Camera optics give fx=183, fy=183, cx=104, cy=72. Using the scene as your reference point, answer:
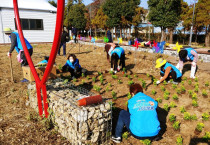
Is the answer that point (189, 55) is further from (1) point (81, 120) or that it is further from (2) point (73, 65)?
(1) point (81, 120)

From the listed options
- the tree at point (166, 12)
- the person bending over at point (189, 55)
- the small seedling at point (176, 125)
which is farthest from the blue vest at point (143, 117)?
the tree at point (166, 12)

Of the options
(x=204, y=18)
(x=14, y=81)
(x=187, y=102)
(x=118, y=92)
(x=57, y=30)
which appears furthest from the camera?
(x=204, y=18)

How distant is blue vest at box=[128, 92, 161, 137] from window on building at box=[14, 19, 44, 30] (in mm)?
18206

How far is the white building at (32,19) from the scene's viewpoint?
57.7 ft

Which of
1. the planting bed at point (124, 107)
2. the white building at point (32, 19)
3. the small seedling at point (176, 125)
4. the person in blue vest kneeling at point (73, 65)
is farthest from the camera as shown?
the white building at point (32, 19)

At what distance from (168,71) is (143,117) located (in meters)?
3.17

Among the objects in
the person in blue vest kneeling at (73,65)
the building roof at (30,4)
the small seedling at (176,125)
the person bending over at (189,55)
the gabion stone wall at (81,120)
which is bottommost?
→ the small seedling at (176,125)

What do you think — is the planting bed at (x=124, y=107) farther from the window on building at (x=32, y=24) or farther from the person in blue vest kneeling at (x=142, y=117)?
the window on building at (x=32, y=24)

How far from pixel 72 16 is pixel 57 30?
26917mm

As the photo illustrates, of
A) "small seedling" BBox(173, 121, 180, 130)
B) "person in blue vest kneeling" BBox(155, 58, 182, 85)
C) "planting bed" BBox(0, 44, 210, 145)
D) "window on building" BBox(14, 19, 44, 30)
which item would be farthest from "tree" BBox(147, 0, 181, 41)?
"small seedling" BBox(173, 121, 180, 130)

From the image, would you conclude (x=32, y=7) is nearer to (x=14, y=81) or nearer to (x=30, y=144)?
(x=14, y=81)

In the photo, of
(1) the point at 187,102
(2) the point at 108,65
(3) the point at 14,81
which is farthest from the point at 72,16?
(1) the point at 187,102

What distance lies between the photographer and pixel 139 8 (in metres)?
26.3

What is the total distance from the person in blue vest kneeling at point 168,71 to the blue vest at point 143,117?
288 centimetres
